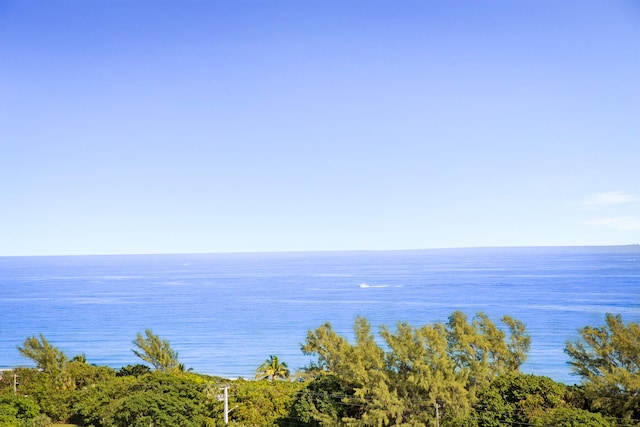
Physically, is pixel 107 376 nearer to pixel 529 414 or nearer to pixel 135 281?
pixel 529 414

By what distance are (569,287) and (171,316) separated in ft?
248

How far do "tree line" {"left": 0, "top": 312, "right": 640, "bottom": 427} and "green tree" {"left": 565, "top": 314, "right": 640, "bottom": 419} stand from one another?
1.6 inches

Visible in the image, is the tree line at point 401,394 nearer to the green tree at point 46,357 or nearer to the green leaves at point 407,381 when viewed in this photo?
the green leaves at point 407,381

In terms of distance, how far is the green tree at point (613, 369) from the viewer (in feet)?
65.7

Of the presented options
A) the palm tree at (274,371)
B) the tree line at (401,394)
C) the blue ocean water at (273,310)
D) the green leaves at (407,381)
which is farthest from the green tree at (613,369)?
the blue ocean water at (273,310)

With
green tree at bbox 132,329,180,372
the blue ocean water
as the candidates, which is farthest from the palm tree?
the blue ocean water

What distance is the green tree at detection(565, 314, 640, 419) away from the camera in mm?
20016

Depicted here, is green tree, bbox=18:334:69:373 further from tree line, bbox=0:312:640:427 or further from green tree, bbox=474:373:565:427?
green tree, bbox=474:373:565:427

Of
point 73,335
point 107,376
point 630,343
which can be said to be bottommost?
point 73,335

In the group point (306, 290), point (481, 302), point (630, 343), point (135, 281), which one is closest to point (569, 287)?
point (481, 302)

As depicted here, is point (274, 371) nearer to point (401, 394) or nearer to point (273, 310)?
point (401, 394)

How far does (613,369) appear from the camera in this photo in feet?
68.4

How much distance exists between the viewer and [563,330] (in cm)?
6944

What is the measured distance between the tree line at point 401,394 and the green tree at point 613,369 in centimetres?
4
